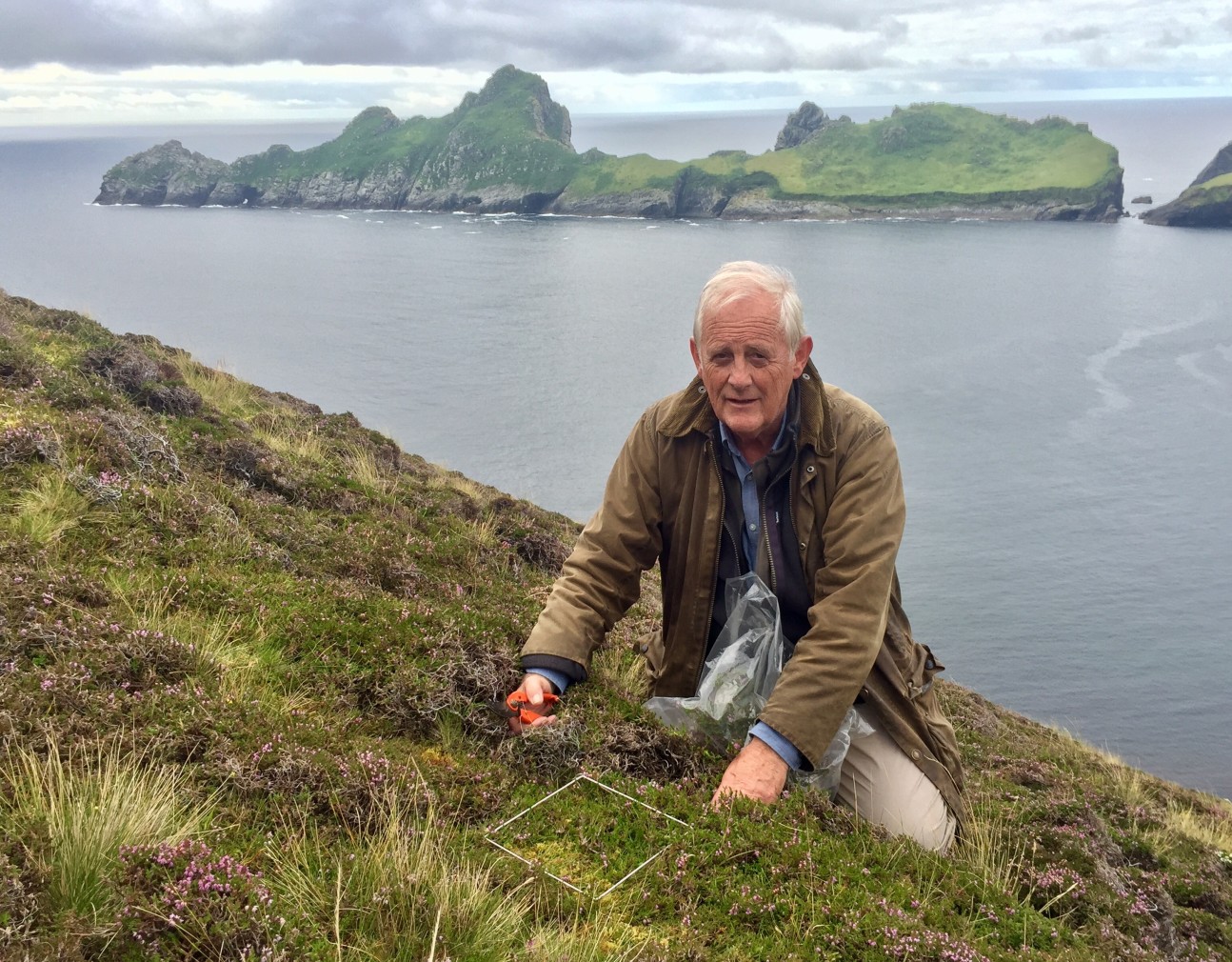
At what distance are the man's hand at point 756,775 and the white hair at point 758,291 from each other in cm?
197

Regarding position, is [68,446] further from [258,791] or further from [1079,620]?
[1079,620]

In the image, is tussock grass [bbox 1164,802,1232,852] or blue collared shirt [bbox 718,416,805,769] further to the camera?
tussock grass [bbox 1164,802,1232,852]

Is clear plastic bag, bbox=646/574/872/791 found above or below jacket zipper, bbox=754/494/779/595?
below

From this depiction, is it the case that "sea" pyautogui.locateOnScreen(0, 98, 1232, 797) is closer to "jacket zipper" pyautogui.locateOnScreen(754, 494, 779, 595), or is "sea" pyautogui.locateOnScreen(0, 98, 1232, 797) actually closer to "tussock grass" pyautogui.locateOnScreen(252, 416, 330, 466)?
"tussock grass" pyautogui.locateOnScreen(252, 416, 330, 466)

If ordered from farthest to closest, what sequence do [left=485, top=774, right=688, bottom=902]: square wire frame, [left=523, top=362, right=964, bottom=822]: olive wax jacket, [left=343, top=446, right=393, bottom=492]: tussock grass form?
[left=343, top=446, right=393, bottom=492]: tussock grass
[left=523, top=362, right=964, bottom=822]: olive wax jacket
[left=485, top=774, right=688, bottom=902]: square wire frame

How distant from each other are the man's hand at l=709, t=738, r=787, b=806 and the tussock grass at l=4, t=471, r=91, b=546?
4.19 metres

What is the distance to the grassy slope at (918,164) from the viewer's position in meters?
152

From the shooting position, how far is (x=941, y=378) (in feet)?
183

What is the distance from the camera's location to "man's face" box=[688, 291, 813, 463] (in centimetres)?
454

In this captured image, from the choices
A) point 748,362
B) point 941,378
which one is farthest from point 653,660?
point 941,378

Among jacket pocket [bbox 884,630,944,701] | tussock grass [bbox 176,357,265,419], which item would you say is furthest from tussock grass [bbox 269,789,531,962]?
tussock grass [bbox 176,357,265,419]

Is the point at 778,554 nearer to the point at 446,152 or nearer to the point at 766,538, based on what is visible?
the point at 766,538

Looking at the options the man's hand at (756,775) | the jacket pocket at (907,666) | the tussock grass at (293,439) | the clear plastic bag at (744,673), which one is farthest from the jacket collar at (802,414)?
the tussock grass at (293,439)

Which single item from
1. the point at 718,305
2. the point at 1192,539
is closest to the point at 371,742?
the point at 718,305
